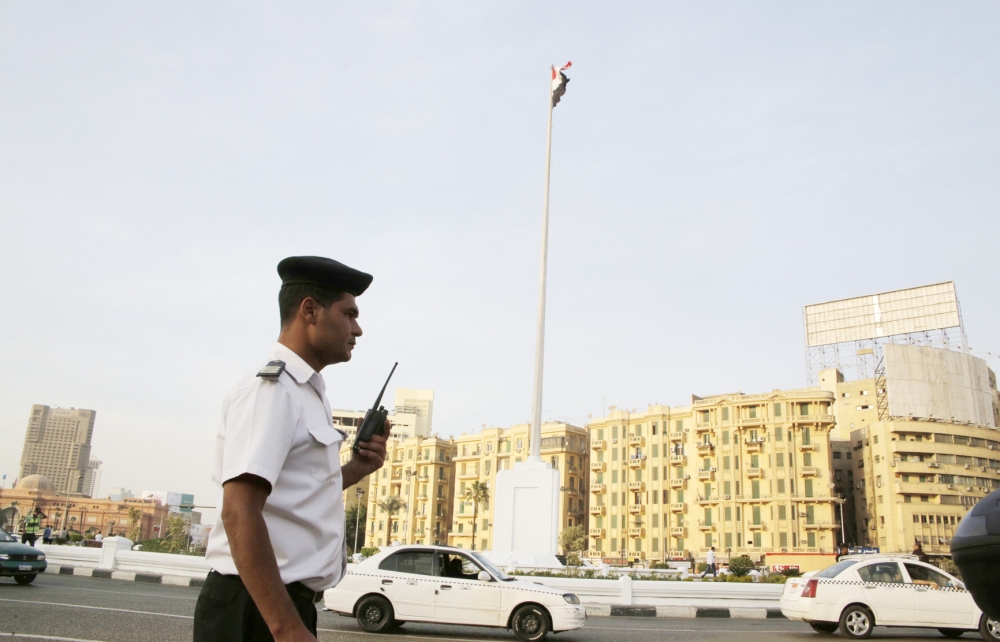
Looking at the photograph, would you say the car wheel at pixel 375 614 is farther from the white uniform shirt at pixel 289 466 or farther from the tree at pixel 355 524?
the tree at pixel 355 524

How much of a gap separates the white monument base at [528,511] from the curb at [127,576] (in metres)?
9.84

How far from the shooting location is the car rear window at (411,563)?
12336mm

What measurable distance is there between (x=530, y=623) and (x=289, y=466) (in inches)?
400

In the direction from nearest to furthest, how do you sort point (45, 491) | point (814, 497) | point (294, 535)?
point (294, 535)
point (814, 497)
point (45, 491)

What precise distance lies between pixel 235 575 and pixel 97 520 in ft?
517

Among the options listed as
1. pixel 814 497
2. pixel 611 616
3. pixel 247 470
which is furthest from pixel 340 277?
pixel 814 497

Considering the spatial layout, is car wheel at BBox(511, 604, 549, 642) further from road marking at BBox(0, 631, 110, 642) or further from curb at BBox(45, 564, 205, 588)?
curb at BBox(45, 564, 205, 588)

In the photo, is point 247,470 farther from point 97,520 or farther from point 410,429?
point 97,520

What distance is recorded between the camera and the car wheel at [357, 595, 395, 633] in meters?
12.1

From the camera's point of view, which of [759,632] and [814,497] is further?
[814,497]

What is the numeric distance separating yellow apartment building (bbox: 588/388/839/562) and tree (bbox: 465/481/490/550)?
11336 mm

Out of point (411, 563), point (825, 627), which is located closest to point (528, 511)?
point (825, 627)

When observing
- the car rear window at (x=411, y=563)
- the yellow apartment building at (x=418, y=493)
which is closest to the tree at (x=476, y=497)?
the yellow apartment building at (x=418, y=493)

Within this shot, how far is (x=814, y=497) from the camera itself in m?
69.1
